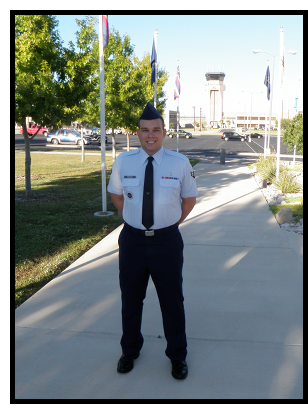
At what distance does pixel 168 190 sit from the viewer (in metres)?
3.02

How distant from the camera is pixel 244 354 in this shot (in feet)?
11.3

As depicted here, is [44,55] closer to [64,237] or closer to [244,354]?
[64,237]

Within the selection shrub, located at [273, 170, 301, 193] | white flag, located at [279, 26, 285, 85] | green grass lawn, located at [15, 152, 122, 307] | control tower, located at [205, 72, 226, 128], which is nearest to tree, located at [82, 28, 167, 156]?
green grass lawn, located at [15, 152, 122, 307]

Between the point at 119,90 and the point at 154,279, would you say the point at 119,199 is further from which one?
the point at 119,90

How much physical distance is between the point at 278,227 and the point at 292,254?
1682 mm

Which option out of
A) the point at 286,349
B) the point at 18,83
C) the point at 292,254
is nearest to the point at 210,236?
the point at 292,254

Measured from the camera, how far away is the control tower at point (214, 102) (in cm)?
12094

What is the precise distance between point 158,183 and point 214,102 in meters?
124

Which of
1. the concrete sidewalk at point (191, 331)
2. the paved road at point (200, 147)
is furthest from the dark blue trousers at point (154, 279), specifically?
the paved road at point (200, 147)

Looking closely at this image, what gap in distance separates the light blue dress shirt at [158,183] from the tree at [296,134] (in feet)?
48.3

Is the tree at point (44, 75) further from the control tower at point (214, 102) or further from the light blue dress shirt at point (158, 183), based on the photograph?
the control tower at point (214, 102)

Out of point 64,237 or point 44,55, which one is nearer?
point 64,237
